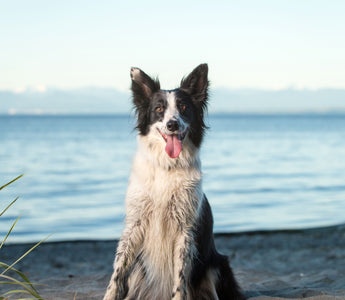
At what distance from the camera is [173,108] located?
163 inches

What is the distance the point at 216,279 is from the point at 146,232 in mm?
838

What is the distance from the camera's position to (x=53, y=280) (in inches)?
230

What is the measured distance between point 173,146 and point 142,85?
Answer: 733 millimetres

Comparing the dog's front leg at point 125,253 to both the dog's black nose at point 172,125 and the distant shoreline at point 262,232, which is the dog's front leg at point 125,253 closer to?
the dog's black nose at point 172,125

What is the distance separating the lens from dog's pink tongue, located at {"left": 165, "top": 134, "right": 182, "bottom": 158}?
4.03 metres

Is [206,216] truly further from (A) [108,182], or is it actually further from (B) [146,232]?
(A) [108,182]

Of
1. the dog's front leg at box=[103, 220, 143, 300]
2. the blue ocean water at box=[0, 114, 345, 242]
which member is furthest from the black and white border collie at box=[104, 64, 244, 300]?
the blue ocean water at box=[0, 114, 345, 242]

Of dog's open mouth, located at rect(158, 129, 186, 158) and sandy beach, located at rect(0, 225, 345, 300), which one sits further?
sandy beach, located at rect(0, 225, 345, 300)

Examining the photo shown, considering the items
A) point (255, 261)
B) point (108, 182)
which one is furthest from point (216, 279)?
point (108, 182)

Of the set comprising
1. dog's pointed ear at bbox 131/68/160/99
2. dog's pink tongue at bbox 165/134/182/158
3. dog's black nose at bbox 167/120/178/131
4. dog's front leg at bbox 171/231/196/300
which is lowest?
dog's front leg at bbox 171/231/196/300

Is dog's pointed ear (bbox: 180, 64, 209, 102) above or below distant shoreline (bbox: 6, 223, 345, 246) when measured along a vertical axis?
above

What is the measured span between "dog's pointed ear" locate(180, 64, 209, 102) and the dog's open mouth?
1.67ft

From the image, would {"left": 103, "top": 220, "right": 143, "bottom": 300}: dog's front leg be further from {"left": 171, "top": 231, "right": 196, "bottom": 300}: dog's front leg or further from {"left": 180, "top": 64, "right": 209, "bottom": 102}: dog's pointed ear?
{"left": 180, "top": 64, "right": 209, "bottom": 102}: dog's pointed ear

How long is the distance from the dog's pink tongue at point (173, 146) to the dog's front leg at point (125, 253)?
26.9 inches
